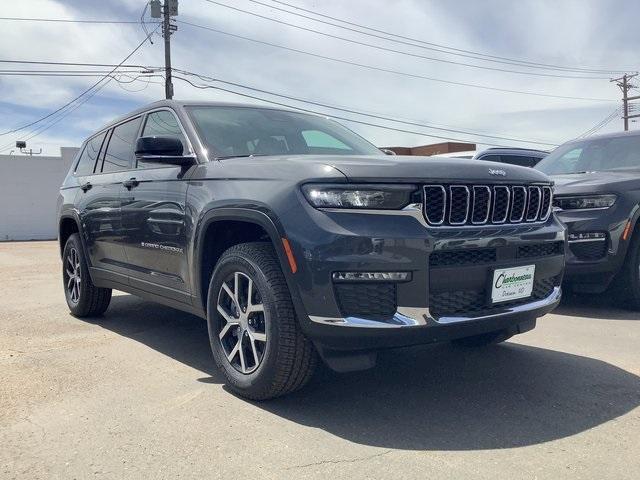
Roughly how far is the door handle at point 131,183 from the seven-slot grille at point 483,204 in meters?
2.49

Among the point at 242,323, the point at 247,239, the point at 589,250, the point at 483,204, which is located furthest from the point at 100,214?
the point at 589,250

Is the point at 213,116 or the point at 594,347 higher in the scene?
the point at 213,116

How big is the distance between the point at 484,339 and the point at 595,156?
3.64m

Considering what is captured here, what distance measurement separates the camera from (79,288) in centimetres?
589

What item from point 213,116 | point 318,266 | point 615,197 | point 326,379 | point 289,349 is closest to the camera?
Result: point 318,266

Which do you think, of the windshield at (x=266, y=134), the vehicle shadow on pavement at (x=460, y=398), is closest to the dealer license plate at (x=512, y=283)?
the vehicle shadow on pavement at (x=460, y=398)

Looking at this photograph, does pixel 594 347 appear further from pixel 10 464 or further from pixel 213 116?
pixel 10 464

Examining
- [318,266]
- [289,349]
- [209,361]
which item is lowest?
[209,361]

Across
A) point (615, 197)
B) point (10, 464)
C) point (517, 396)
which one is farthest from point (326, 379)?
point (615, 197)

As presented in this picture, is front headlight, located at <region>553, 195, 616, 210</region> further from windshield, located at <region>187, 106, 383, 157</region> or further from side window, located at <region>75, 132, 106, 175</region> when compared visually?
side window, located at <region>75, 132, 106, 175</region>

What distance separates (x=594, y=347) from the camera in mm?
4547

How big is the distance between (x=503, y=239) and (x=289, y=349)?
128 cm

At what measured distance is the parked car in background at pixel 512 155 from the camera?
10.8 meters

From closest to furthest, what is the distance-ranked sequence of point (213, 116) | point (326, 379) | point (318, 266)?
1. point (318, 266)
2. point (326, 379)
3. point (213, 116)
